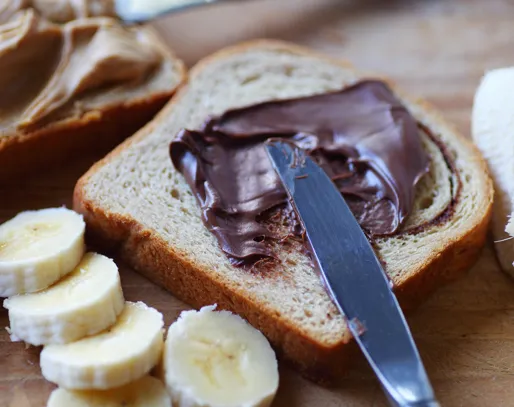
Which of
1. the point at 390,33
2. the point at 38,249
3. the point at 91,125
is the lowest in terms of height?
the point at 38,249

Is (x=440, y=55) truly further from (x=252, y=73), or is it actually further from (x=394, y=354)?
(x=394, y=354)

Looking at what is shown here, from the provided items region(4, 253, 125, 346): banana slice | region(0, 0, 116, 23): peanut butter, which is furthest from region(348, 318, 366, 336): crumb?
region(0, 0, 116, 23): peanut butter

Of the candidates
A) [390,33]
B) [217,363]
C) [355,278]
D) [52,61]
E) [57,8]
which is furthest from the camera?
[390,33]

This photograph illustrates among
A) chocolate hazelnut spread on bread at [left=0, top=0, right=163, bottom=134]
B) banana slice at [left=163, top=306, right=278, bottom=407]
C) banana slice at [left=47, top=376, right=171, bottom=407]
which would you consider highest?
chocolate hazelnut spread on bread at [left=0, top=0, right=163, bottom=134]

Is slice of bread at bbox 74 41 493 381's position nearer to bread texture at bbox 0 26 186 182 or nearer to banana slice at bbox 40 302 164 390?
bread texture at bbox 0 26 186 182

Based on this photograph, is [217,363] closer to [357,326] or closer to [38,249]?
[357,326]

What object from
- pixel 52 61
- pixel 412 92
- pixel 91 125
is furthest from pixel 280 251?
pixel 412 92

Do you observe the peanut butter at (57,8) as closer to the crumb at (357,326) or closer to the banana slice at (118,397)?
the banana slice at (118,397)
